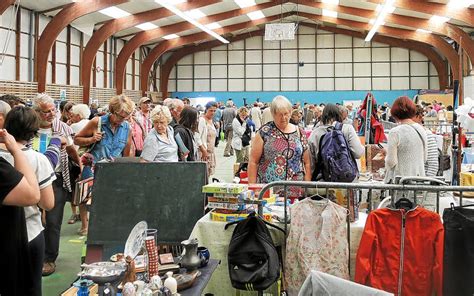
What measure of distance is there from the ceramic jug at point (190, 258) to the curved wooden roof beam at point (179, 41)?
18.5 m

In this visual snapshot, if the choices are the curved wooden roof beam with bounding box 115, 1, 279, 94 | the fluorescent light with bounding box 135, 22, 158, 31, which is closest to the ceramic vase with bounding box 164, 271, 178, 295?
the curved wooden roof beam with bounding box 115, 1, 279, 94

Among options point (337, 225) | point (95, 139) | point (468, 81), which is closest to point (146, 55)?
point (468, 81)

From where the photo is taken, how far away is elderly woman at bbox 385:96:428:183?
3574 mm

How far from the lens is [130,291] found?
5.43ft

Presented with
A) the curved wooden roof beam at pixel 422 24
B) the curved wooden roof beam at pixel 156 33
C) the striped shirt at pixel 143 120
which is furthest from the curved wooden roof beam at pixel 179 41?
the striped shirt at pixel 143 120

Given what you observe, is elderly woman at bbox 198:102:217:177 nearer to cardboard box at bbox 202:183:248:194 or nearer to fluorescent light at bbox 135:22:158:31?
cardboard box at bbox 202:183:248:194

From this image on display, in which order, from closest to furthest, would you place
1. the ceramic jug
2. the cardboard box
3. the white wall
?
1. the ceramic jug
2. the cardboard box
3. the white wall

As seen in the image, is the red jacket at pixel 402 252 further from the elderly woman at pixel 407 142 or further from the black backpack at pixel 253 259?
the elderly woman at pixel 407 142

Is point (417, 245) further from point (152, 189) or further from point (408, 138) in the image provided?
point (152, 189)

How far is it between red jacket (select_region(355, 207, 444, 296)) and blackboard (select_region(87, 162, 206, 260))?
114 centimetres

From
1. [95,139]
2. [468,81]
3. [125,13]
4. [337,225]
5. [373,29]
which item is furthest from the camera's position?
[468,81]

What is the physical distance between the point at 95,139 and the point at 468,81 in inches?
753

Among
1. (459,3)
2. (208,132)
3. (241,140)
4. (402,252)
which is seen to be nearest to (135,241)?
(402,252)

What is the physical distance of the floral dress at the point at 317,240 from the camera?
8.69 feet
